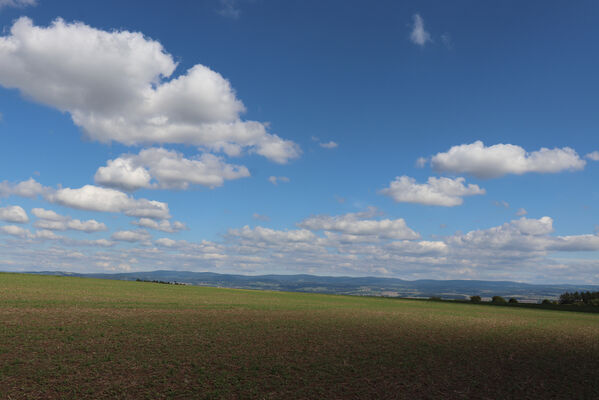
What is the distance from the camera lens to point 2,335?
926 inches

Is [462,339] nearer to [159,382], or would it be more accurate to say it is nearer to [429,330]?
[429,330]

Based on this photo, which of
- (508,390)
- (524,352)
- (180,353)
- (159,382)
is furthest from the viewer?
(524,352)

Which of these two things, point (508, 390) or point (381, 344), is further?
point (381, 344)

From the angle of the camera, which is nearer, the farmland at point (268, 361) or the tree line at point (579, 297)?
the farmland at point (268, 361)

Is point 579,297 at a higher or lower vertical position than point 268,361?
lower

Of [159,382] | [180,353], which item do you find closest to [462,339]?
[180,353]

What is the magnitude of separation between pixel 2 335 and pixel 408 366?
2433 centimetres

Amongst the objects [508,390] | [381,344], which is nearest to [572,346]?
[381,344]

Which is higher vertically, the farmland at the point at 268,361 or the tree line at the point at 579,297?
the farmland at the point at 268,361

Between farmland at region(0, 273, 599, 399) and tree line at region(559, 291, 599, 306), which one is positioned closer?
farmland at region(0, 273, 599, 399)

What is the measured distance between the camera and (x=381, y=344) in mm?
26516

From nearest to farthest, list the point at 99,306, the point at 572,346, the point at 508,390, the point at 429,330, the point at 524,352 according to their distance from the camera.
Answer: the point at 508,390 < the point at 524,352 < the point at 572,346 < the point at 429,330 < the point at 99,306

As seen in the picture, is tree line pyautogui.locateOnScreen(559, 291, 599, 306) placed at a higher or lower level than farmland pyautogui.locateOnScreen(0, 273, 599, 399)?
lower

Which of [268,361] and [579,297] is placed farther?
[579,297]
